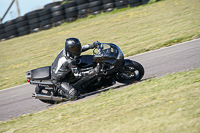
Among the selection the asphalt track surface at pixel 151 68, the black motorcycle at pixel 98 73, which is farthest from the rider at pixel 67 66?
the asphalt track surface at pixel 151 68

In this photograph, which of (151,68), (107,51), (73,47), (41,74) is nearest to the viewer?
(73,47)

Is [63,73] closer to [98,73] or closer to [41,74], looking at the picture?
[41,74]

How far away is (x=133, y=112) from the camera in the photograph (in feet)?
14.2

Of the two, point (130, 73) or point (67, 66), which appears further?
point (130, 73)

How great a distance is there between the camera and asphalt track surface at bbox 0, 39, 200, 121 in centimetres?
638

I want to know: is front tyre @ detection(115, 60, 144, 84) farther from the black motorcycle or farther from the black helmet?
the black helmet

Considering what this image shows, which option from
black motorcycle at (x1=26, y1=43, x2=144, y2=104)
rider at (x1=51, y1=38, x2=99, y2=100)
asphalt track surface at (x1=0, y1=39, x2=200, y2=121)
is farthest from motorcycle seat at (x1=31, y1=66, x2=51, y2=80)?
asphalt track surface at (x1=0, y1=39, x2=200, y2=121)

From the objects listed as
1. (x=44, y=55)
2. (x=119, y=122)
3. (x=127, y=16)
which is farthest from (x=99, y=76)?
(x=127, y=16)

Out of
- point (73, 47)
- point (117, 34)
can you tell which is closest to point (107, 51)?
point (73, 47)

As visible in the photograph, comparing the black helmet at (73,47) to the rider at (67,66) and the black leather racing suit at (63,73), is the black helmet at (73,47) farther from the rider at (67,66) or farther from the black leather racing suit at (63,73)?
the black leather racing suit at (63,73)

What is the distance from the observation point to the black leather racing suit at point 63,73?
579 cm

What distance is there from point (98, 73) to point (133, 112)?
166 cm

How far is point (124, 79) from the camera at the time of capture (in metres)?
6.05

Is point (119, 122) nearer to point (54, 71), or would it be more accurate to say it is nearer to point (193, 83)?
point (193, 83)
